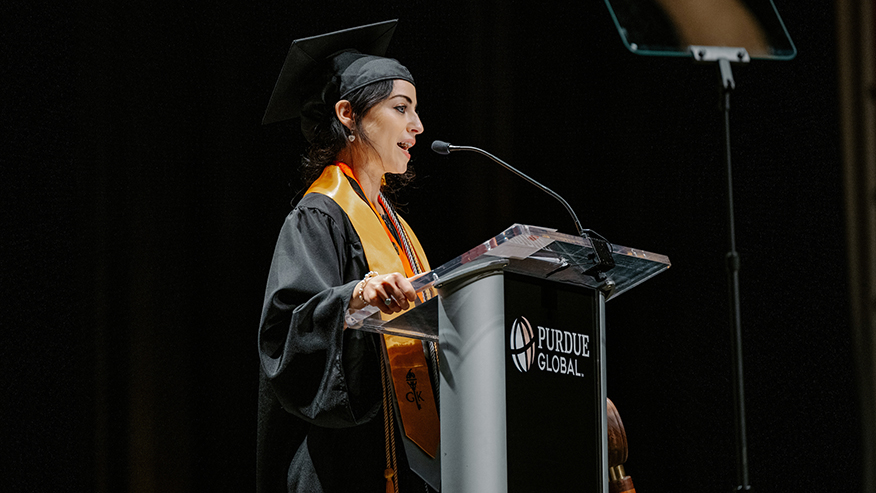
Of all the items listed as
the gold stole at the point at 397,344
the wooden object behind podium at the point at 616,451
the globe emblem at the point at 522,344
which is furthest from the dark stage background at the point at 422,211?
the globe emblem at the point at 522,344

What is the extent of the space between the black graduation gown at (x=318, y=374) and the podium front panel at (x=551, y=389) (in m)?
0.32

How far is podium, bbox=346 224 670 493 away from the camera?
1242mm

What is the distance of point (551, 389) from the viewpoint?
1.33 metres

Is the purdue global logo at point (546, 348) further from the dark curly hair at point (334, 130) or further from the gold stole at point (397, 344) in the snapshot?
the dark curly hair at point (334, 130)

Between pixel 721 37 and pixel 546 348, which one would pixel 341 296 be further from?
pixel 721 37

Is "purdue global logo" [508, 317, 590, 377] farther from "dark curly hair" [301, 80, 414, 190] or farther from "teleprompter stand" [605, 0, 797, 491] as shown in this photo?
"dark curly hair" [301, 80, 414, 190]

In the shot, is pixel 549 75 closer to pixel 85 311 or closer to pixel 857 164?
pixel 857 164

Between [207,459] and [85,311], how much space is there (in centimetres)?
56

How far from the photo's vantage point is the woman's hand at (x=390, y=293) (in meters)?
1.31

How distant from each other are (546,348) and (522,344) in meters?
0.05

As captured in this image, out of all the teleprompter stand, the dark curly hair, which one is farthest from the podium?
the dark curly hair

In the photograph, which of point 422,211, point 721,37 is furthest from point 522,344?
point 422,211

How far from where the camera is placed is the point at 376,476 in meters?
1.63

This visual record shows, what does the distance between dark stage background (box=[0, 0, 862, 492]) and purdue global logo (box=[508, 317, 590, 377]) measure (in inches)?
49.3
